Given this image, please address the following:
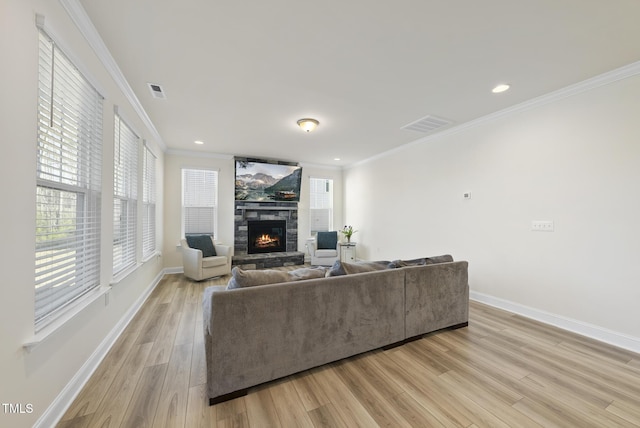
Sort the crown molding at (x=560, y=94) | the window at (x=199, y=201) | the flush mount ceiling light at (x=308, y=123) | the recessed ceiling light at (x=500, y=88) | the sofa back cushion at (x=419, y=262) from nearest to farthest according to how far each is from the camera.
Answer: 1. the crown molding at (x=560, y=94)
2. the sofa back cushion at (x=419, y=262)
3. the recessed ceiling light at (x=500, y=88)
4. the flush mount ceiling light at (x=308, y=123)
5. the window at (x=199, y=201)

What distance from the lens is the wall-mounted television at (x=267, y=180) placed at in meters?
5.94

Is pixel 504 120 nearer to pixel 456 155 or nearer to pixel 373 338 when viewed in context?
pixel 456 155

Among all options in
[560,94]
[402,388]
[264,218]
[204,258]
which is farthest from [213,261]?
[560,94]

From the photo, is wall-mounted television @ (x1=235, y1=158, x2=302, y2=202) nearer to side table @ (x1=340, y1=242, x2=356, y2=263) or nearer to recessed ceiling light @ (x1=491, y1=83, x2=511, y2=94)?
side table @ (x1=340, y1=242, x2=356, y2=263)

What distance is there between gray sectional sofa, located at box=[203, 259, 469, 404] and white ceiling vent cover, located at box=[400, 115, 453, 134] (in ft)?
7.32

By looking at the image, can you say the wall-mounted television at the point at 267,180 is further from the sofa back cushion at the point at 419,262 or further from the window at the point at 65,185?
the sofa back cushion at the point at 419,262

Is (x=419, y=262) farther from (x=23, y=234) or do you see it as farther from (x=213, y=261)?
(x=213, y=261)

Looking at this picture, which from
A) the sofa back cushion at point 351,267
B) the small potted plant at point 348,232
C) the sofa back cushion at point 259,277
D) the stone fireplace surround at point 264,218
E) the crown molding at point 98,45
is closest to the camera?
the crown molding at point 98,45

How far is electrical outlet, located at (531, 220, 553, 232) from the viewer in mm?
3004

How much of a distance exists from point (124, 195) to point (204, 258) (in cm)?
230

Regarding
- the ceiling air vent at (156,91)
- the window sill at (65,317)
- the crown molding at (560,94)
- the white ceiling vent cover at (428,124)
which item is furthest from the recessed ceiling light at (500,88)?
the window sill at (65,317)

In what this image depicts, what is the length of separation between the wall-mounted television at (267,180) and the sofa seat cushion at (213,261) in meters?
1.64

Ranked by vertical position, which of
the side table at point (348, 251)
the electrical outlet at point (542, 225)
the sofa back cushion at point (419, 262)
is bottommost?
the side table at point (348, 251)

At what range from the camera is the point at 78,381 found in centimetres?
180
